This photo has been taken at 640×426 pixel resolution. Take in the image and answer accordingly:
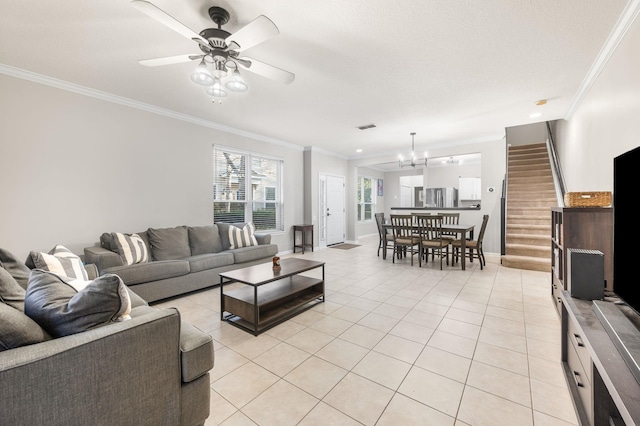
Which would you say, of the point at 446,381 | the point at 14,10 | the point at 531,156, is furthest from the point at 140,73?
the point at 531,156

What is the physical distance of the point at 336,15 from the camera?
6.91 ft

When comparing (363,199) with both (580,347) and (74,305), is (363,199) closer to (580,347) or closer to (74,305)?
(580,347)

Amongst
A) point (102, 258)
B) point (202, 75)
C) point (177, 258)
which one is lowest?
point (177, 258)

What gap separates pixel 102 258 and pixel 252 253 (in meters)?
1.89

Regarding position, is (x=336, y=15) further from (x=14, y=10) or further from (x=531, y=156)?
(x=531, y=156)

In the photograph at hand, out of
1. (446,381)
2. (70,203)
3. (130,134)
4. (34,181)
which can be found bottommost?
(446,381)

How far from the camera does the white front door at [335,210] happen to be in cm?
760

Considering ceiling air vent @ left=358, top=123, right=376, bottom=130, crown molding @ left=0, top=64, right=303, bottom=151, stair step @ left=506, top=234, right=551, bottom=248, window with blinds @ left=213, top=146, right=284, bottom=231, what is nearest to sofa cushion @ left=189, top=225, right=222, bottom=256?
window with blinds @ left=213, top=146, right=284, bottom=231

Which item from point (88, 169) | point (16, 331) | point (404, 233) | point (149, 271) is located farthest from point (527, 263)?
point (88, 169)

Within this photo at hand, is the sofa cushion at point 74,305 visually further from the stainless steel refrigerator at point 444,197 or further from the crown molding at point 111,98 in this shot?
the stainless steel refrigerator at point 444,197

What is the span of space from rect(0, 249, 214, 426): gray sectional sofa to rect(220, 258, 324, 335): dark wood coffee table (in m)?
1.13

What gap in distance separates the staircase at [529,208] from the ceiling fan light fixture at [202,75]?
5.50 m

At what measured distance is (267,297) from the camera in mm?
2770

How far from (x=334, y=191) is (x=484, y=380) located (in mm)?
6263
